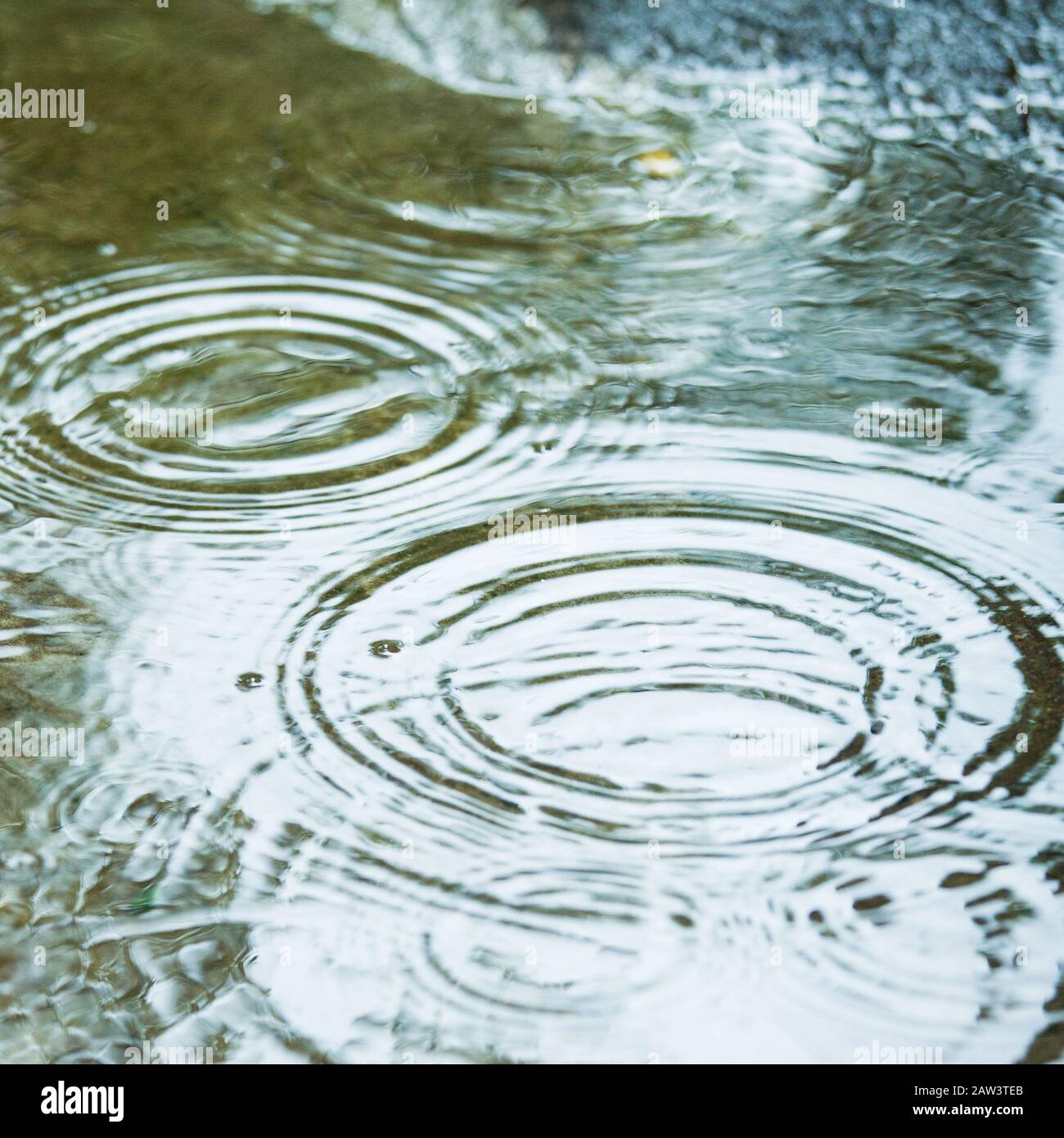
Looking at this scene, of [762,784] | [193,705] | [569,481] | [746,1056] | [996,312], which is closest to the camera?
[746,1056]

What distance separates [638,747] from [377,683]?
40cm

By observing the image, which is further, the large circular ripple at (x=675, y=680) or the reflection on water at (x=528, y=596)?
the large circular ripple at (x=675, y=680)

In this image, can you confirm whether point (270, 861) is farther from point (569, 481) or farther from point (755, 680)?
point (569, 481)

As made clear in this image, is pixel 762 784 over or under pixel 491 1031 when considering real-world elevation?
over

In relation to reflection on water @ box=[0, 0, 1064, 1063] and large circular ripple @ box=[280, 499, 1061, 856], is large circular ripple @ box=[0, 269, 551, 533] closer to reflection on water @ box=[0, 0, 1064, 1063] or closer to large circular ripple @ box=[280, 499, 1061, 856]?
reflection on water @ box=[0, 0, 1064, 1063]

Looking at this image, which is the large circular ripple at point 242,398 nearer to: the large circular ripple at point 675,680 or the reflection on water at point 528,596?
the reflection on water at point 528,596

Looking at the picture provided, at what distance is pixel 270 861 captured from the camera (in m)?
1.89

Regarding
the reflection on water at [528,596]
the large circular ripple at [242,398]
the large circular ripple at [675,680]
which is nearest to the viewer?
the reflection on water at [528,596]

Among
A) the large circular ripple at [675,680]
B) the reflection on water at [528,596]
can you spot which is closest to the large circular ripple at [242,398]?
the reflection on water at [528,596]

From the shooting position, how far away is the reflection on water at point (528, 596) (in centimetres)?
176

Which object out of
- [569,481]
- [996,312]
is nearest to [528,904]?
[569,481]

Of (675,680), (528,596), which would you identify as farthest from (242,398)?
(675,680)

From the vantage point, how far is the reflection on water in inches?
69.2

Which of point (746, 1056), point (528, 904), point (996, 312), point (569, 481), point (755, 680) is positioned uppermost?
point (996, 312)
